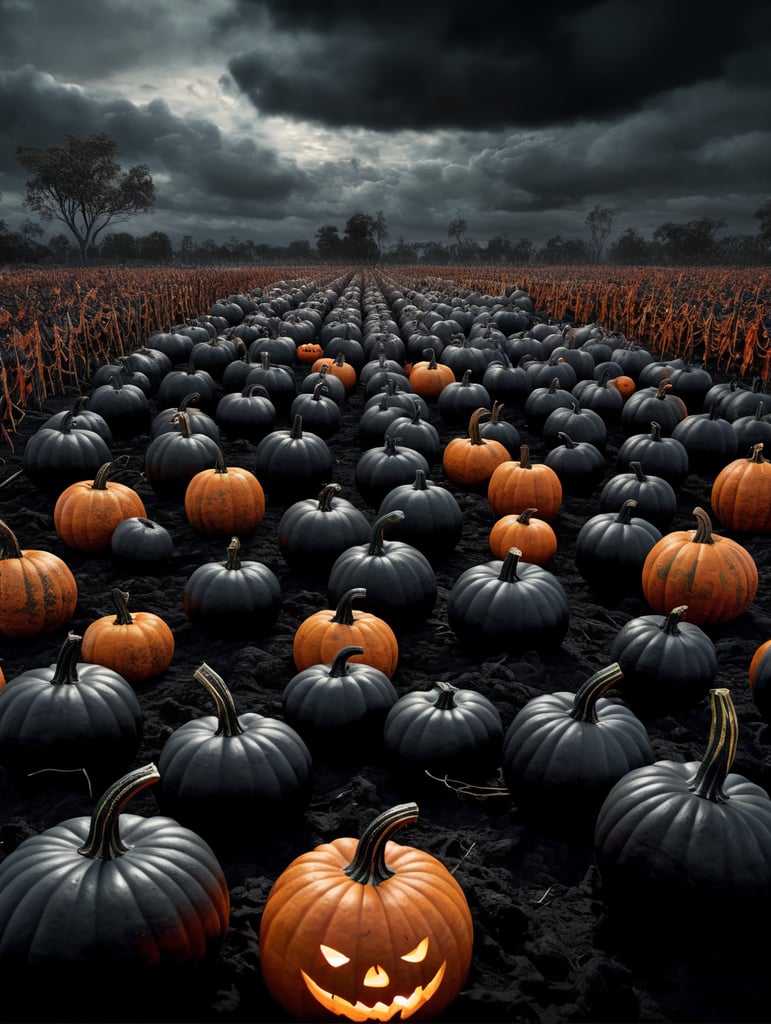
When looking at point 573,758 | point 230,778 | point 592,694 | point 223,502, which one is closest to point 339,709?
point 230,778

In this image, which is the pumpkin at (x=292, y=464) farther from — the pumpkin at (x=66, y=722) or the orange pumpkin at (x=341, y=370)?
the orange pumpkin at (x=341, y=370)

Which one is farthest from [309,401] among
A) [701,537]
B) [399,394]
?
[701,537]

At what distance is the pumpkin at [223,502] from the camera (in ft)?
26.1

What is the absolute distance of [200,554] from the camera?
777cm

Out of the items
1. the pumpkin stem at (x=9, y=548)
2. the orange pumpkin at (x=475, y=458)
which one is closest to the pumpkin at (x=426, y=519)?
the orange pumpkin at (x=475, y=458)

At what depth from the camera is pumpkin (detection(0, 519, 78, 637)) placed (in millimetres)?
5836

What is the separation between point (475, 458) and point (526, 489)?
1.32 metres

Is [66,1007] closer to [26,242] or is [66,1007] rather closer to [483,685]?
[483,685]

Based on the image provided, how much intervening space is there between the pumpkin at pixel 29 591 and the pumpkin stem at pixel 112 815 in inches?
136

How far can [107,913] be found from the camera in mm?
2701

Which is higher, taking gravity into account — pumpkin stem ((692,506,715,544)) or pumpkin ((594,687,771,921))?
pumpkin stem ((692,506,715,544))

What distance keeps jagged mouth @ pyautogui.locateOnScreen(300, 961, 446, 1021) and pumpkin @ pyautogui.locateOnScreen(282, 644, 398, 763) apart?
5.72 feet

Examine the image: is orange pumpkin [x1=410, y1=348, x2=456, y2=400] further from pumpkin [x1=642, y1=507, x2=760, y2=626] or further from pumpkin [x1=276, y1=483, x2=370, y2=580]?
pumpkin [x1=642, y1=507, x2=760, y2=626]

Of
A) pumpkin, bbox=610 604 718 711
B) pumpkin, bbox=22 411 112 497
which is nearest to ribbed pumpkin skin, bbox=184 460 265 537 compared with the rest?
pumpkin, bbox=22 411 112 497
